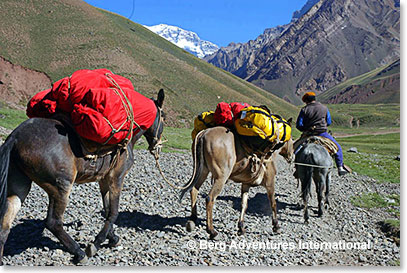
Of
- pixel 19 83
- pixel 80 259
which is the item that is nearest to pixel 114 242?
pixel 80 259

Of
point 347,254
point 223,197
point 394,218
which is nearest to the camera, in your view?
point 347,254

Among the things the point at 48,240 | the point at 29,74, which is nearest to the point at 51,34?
the point at 29,74

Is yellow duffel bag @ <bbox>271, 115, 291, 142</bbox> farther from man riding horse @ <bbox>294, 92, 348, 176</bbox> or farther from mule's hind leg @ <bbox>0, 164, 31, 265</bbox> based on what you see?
mule's hind leg @ <bbox>0, 164, 31, 265</bbox>

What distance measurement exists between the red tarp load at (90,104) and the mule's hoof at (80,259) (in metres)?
2.20

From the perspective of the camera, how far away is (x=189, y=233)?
8938 millimetres

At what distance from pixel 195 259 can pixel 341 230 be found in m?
5.46

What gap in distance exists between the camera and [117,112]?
662 cm

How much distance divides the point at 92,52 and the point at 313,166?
6789 centimetres

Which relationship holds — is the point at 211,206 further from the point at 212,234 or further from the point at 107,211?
the point at 107,211

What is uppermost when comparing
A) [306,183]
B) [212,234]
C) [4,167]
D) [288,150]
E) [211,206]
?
[288,150]

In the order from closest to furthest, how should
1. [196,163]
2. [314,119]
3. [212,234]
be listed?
1. [212,234]
2. [196,163]
3. [314,119]

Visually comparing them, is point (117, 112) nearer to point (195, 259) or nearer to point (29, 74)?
point (195, 259)

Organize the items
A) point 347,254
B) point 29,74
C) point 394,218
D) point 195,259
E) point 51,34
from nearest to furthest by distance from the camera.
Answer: point 195,259, point 347,254, point 394,218, point 29,74, point 51,34

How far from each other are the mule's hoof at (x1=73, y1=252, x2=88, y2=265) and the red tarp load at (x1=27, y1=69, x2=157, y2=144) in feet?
7.23
